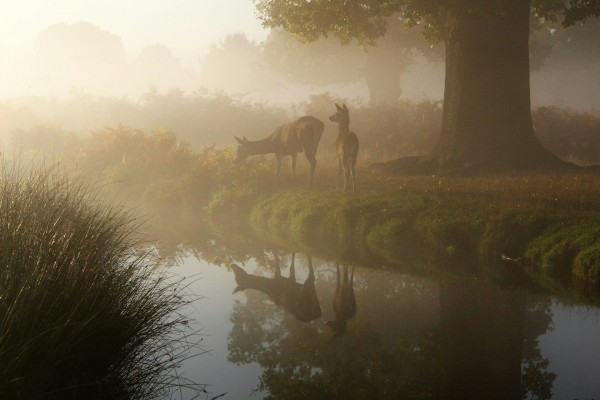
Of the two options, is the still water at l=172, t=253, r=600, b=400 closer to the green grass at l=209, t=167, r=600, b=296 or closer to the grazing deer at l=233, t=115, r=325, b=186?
the green grass at l=209, t=167, r=600, b=296

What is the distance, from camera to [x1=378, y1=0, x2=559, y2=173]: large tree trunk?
755 inches

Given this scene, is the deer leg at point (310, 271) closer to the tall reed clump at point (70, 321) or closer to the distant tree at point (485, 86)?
the tall reed clump at point (70, 321)

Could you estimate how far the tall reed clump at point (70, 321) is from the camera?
526cm

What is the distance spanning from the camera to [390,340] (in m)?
8.66

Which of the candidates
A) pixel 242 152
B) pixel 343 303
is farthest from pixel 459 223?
pixel 242 152

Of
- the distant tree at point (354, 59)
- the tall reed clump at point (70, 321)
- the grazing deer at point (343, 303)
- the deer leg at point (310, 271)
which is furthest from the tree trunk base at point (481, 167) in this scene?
the distant tree at point (354, 59)

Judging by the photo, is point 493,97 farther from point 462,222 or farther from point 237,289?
point 237,289

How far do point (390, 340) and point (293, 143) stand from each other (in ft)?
41.6

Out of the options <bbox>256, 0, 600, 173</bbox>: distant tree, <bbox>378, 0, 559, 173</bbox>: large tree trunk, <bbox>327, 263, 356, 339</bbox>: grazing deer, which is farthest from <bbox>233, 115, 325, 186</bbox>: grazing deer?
<bbox>327, 263, 356, 339</bbox>: grazing deer

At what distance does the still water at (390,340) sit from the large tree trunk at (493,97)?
27.9 feet

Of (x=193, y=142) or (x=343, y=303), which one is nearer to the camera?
(x=343, y=303)

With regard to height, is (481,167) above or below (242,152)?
below

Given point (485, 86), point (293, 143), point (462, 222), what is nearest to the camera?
point (462, 222)

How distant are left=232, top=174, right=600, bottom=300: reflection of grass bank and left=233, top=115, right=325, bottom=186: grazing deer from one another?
191 cm
